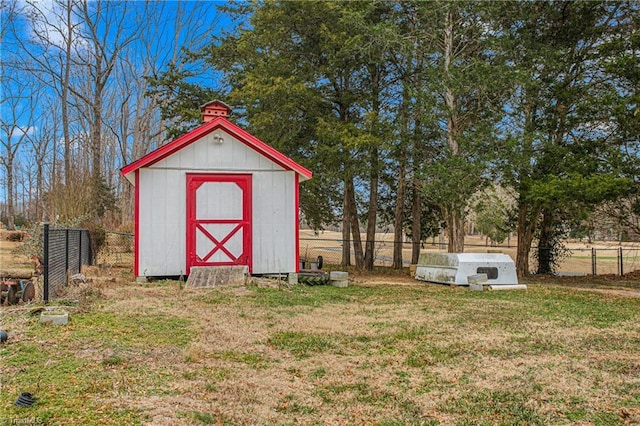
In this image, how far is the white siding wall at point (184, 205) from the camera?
1080cm

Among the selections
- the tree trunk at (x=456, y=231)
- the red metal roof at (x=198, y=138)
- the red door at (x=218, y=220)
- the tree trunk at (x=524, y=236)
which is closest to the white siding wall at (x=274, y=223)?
the red door at (x=218, y=220)

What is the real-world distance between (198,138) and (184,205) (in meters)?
1.50

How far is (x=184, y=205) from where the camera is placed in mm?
10977

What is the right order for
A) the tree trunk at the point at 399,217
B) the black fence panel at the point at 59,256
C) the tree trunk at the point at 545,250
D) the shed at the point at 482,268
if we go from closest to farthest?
1. the black fence panel at the point at 59,256
2. the shed at the point at 482,268
3. the tree trunk at the point at 399,217
4. the tree trunk at the point at 545,250

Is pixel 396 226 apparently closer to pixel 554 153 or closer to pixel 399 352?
pixel 554 153

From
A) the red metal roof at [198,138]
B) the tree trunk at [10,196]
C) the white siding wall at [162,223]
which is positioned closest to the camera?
the red metal roof at [198,138]

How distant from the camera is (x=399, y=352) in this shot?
5520mm

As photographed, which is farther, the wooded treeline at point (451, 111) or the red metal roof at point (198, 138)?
the wooded treeline at point (451, 111)

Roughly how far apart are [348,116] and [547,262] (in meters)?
8.83

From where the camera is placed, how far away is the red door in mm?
11023

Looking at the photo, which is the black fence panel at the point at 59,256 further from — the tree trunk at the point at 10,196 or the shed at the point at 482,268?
the tree trunk at the point at 10,196

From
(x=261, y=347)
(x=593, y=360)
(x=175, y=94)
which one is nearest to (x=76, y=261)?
(x=261, y=347)

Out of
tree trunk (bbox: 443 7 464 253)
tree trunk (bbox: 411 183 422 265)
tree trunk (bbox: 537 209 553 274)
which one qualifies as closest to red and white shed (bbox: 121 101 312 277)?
tree trunk (bbox: 443 7 464 253)

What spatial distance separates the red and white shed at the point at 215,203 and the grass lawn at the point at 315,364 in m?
2.45
